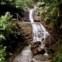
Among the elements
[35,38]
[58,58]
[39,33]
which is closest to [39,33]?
[39,33]

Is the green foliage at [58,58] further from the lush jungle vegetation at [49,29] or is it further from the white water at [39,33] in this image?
the white water at [39,33]

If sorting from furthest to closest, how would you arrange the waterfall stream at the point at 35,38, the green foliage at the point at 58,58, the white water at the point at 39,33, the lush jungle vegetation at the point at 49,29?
1. the white water at the point at 39,33
2. the waterfall stream at the point at 35,38
3. the lush jungle vegetation at the point at 49,29
4. the green foliage at the point at 58,58

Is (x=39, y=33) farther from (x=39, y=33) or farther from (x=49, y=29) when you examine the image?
(x=49, y=29)

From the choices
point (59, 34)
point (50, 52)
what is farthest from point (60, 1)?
point (50, 52)

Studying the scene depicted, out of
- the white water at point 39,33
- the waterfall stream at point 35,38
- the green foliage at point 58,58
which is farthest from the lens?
the white water at point 39,33

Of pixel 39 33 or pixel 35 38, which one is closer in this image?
pixel 35 38

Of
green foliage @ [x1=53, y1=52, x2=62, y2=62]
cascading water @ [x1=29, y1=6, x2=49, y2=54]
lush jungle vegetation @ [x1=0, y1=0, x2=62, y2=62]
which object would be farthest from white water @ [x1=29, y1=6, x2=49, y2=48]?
green foliage @ [x1=53, y1=52, x2=62, y2=62]

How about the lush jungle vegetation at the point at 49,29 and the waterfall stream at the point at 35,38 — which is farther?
the waterfall stream at the point at 35,38

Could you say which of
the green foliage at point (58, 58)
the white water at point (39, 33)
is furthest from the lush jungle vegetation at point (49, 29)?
the white water at point (39, 33)

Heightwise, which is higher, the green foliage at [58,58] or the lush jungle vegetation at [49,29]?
the lush jungle vegetation at [49,29]

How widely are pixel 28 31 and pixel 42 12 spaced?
10.3ft

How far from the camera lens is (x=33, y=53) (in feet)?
41.4

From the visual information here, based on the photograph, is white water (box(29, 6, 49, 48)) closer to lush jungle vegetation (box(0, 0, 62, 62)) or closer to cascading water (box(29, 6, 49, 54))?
cascading water (box(29, 6, 49, 54))

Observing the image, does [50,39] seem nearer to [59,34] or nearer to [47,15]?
[59,34]
